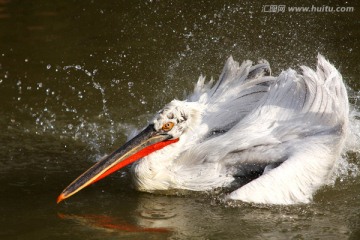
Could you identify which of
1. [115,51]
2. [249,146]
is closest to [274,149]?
[249,146]

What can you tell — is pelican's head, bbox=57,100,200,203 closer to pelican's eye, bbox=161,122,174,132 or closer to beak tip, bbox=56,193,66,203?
pelican's eye, bbox=161,122,174,132

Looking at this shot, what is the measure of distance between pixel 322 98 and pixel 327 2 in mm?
3864

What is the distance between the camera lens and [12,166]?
5496 millimetres

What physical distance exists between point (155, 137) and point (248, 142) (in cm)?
65

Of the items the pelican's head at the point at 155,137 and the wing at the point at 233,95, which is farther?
the wing at the point at 233,95

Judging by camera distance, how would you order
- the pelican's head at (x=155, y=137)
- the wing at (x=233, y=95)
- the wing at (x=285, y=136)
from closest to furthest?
the wing at (x=285, y=136) → the pelican's head at (x=155, y=137) → the wing at (x=233, y=95)

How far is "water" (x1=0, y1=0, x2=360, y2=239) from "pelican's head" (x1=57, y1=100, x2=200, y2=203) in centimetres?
26

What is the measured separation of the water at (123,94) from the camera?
444 centimetres

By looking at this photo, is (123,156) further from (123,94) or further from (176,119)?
(123,94)

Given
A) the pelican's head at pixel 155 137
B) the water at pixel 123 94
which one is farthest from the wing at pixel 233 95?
the water at pixel 123 94

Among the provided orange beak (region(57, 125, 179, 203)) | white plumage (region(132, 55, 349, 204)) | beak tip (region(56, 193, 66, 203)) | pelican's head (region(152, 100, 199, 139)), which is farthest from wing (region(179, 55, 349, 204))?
beak tip (region(56, 193, 66, 203))

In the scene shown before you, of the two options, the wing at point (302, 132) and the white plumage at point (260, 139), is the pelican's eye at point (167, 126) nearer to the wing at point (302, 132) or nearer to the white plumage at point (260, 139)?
the white plumage at point (260, 139)

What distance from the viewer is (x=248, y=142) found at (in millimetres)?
4734

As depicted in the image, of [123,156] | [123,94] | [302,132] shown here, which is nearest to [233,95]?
[302,132]
